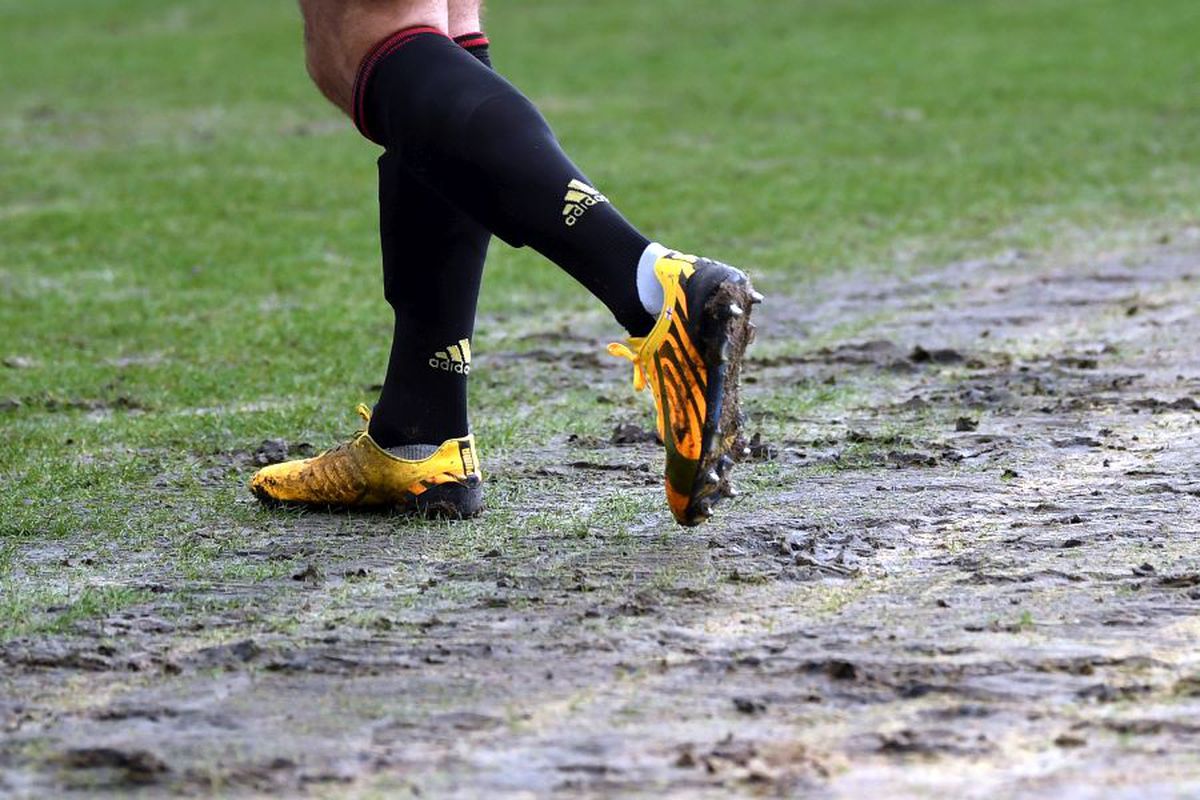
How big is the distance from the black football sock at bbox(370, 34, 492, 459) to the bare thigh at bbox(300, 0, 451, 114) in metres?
0.25

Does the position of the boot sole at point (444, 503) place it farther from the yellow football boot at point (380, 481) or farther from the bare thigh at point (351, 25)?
the bare thigh at point (351, 25)

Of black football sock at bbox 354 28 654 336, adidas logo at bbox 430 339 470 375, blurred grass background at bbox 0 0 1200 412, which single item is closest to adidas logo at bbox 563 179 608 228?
black football sock at bbox 354 28 654 336

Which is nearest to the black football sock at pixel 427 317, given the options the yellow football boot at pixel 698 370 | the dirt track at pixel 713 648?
the dirt track at pixel 713 648

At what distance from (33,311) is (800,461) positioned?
135 inches

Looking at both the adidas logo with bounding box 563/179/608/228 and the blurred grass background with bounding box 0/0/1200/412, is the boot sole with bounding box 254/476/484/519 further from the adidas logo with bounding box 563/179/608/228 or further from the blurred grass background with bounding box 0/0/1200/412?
the blurred grass background with bounding box 0/0/1200/412

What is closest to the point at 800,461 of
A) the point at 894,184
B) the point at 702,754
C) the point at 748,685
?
the point at 748,685

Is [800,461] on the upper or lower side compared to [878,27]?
lower

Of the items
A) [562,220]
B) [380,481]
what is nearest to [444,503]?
[380,481]

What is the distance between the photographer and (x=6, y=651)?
2.50m

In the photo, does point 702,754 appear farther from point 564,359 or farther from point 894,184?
point 894,184

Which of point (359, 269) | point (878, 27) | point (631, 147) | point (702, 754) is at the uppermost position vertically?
point (878, 27)

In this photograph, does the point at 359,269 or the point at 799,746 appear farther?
the point at 359,269

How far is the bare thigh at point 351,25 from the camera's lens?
3121mm

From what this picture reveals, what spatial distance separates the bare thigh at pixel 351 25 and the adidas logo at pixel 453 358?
0.49 meters
